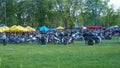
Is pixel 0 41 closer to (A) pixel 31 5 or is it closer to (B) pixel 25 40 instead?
(B) pixel 25 40

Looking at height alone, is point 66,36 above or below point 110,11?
below

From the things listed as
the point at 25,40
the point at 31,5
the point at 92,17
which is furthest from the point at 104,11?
the point at 25,40

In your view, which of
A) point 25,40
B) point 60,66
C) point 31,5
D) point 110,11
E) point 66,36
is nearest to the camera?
point 60,66

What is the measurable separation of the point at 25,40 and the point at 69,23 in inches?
1768

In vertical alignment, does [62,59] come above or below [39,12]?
below

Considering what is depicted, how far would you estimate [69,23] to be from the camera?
8812cm

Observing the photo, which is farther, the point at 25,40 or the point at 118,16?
the point at 118,16

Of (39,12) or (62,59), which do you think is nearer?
(62,59)

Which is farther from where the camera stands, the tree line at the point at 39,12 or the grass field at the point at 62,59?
the tree line at the point at 39,12

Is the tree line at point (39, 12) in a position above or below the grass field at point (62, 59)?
above

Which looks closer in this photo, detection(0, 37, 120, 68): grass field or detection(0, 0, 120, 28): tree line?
detection(0, 37, 120, 68): grass field

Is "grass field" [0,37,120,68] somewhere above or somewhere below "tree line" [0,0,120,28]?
below

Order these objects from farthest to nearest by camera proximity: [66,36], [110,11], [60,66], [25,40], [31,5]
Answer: [110,11] < [31,5] < [25,40] < [66,36] < [60,66]

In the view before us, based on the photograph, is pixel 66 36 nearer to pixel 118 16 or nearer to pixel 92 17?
pixel 92 17
